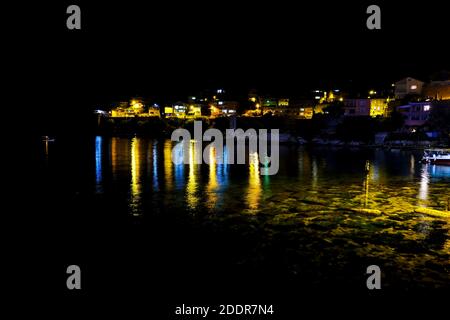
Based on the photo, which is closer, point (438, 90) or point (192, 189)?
point (192, 189)

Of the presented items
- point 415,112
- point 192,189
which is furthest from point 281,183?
point 415,112

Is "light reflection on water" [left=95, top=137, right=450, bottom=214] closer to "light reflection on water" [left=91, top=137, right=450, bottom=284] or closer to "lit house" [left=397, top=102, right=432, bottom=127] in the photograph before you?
"light reflection on water" [left=91, top=137, right=450, bottom=284]

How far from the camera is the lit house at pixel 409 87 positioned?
72.4 m

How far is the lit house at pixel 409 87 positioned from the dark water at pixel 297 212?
126ft

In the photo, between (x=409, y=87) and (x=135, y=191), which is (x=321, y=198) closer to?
(x=135, y=191)

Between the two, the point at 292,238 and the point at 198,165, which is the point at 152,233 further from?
the point at 198,165

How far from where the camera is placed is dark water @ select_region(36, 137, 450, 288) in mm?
13297

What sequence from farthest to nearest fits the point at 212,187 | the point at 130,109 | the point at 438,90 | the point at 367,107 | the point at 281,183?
the point at 130,109 → the point at 367,107 → the point at 438,90 → the point at 281,183 → the point at 212,187

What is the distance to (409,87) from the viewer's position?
73062 mm

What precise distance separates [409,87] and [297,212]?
208 feet

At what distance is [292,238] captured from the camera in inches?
622

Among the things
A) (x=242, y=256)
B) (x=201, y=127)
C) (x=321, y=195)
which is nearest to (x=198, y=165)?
(x=321, y=195)

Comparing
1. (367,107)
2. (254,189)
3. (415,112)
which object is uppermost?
(367,107)

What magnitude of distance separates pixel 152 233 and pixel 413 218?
1257 cm
